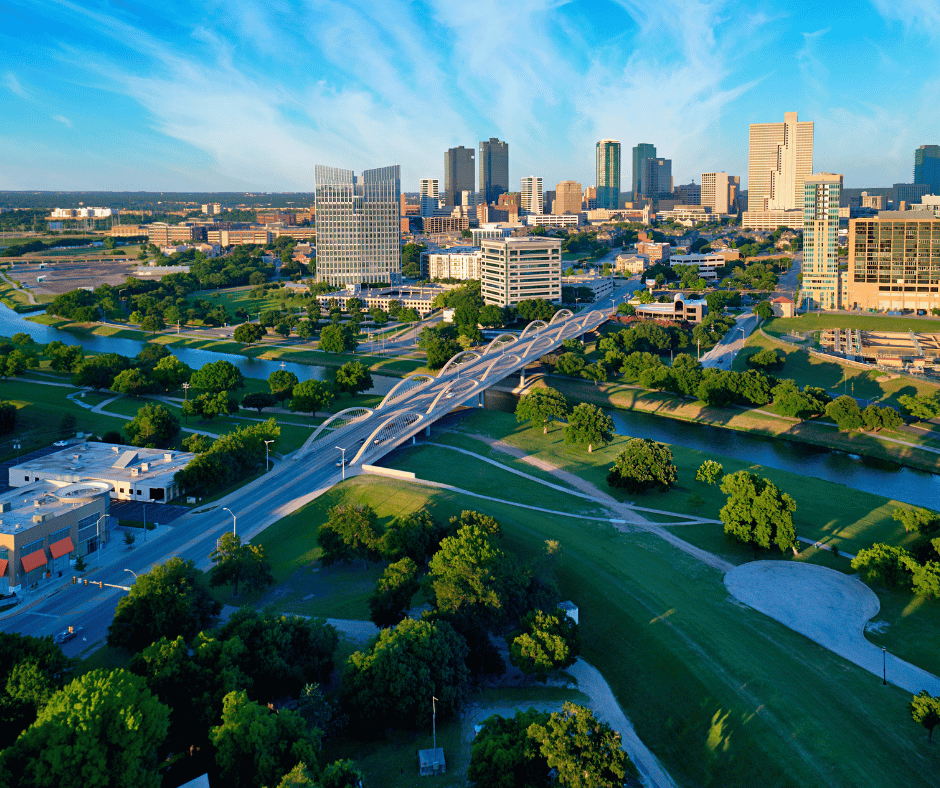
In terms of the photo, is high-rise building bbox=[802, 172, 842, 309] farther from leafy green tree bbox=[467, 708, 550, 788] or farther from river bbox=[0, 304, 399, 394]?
leafy green tree bbox=[467, 708, 550, 788]

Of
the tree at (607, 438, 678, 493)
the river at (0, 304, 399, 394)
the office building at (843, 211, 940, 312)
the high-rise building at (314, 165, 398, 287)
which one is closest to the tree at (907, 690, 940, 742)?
the tree at (607, 438, 678, 493)

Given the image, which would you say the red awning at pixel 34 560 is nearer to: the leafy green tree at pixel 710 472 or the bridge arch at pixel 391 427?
the bridge arch at pixel 391 427

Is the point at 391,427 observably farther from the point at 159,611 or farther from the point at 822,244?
the point at 822,244

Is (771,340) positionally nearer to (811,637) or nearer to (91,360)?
(811,637)

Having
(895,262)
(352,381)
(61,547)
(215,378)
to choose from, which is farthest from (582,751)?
(895,262)

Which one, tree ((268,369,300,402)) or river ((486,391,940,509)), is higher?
tree ((268,369,300,402))

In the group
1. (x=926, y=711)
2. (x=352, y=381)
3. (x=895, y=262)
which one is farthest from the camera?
(x=895, y=262)
